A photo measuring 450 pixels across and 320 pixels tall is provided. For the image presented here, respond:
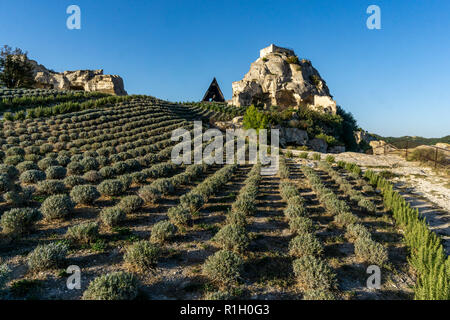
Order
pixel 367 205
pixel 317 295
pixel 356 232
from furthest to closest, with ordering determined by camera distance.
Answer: pixel 367 205
pixel 356 232
pixel 317 295

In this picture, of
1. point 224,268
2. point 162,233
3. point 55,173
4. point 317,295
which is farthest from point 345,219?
point 55,173

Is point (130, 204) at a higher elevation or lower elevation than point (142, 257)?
higher

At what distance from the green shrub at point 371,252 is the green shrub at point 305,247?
4.02ft

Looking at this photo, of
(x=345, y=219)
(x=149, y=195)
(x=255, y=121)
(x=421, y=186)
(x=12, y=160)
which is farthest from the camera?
(x=255, y=121)

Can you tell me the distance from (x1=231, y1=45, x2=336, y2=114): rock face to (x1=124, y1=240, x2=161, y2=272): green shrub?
51.8 meters

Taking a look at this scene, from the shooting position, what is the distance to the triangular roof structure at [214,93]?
69062 mm

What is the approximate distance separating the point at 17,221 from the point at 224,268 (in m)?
6.42

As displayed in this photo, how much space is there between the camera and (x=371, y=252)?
243 inches

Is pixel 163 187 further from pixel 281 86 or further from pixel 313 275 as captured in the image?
pixel 281 86

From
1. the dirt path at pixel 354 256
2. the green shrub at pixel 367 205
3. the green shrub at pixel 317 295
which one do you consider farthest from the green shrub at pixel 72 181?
the green shrub at pixel 367 205

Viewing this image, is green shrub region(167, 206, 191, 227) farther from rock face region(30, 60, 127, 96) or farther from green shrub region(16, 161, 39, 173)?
rock face region(30, 60, 127, 96)

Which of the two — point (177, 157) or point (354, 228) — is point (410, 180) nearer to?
point (354, 228)
